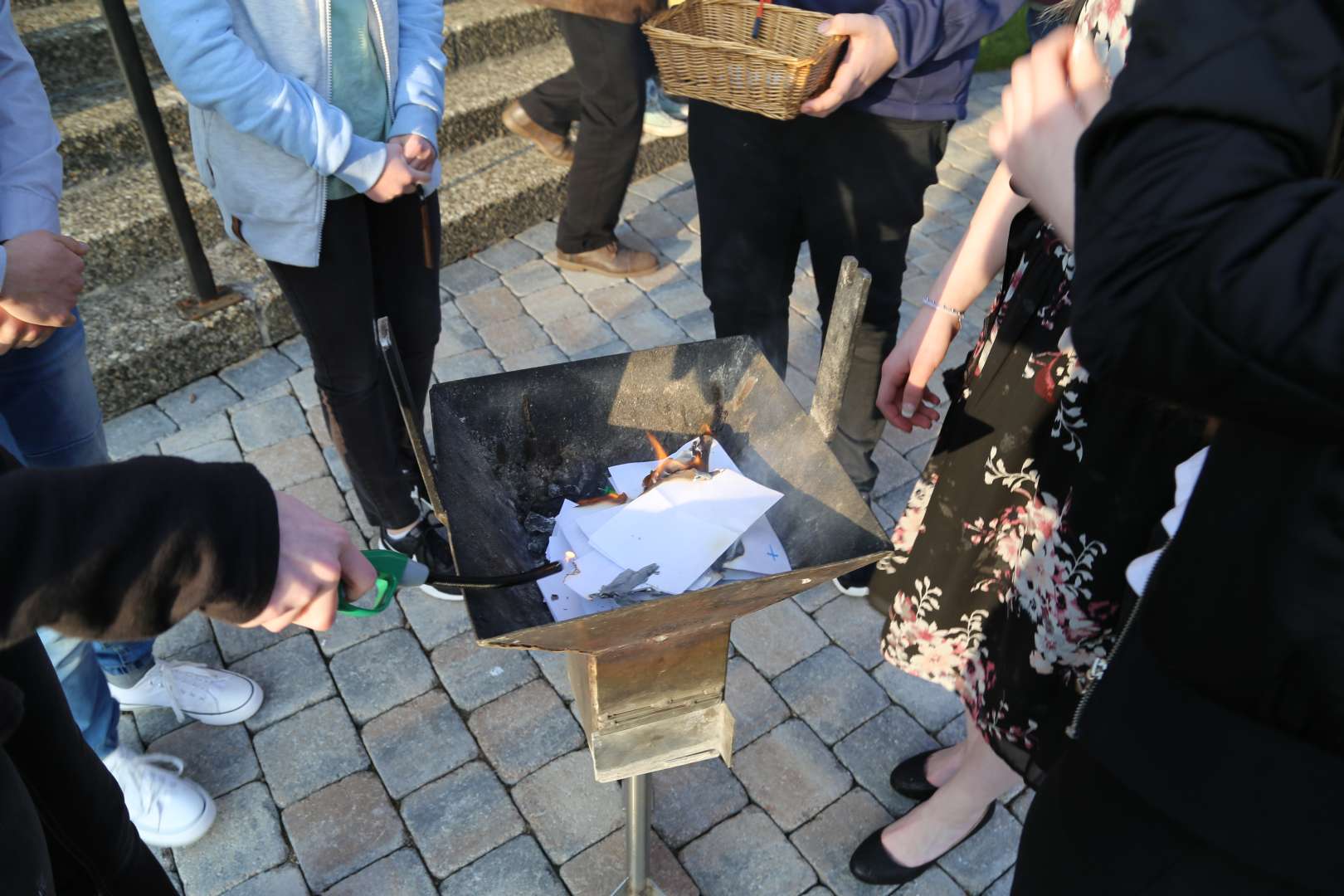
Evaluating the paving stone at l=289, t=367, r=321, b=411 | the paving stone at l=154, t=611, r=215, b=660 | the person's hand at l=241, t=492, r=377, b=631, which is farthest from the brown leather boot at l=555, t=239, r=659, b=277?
the person's hand at l=241, t=492, r=377, b=631

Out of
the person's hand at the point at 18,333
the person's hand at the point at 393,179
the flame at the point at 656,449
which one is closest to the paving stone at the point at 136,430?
the person's hand at the point at 18,333

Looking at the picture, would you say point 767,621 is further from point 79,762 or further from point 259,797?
point 79,762

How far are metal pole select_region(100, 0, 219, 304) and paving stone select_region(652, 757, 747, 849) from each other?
108 inches

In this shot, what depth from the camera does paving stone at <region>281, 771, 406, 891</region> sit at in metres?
2.29

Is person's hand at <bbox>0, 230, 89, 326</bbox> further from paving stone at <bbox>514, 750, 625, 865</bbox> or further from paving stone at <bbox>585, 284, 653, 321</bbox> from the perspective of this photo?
paving stone at <bbox>585, 284, 653, 321</bbox>

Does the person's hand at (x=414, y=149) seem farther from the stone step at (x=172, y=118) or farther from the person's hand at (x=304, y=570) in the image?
the stone step at (x=172, y=118)

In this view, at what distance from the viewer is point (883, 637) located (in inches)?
87.6

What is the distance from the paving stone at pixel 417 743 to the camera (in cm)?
248

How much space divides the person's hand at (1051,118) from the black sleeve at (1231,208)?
0.55ft

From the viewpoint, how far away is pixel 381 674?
8.98 feet

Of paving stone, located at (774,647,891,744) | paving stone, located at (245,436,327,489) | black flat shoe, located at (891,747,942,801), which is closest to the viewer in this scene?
black flat shoe, located at (891,747,942,801)

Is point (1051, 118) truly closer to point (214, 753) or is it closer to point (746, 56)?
point (746, 56)

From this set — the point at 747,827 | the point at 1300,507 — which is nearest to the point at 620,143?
the point at 747,827

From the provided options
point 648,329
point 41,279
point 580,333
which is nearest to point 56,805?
point 41,279
